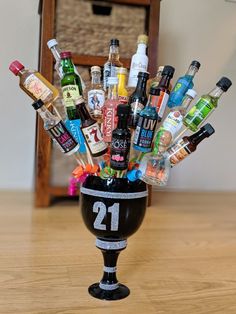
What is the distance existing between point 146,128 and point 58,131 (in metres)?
0.15

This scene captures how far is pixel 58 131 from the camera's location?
27.7 inches

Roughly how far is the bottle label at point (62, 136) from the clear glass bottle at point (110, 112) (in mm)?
61

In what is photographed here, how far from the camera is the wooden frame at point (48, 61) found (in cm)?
141

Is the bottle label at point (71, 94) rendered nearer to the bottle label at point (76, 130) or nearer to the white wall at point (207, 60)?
the bottle label at point (76, 130)

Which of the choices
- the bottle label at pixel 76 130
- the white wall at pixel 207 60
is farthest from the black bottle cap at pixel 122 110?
the white wall at pixel 207 60

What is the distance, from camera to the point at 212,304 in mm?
768

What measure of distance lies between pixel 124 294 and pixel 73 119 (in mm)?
354

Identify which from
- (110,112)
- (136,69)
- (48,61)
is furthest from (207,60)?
(110,112)

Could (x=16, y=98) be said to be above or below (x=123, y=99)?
below

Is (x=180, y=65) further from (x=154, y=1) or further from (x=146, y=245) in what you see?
(x=146, y=245)

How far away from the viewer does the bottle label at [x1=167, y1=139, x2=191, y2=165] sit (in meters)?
0.71

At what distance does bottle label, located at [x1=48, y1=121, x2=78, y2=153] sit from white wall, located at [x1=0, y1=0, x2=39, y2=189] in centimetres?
103

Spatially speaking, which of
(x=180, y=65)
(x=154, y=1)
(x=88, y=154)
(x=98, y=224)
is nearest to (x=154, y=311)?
(x=98, y=224)

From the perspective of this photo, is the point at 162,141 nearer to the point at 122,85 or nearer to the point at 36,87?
the point at 122,85
